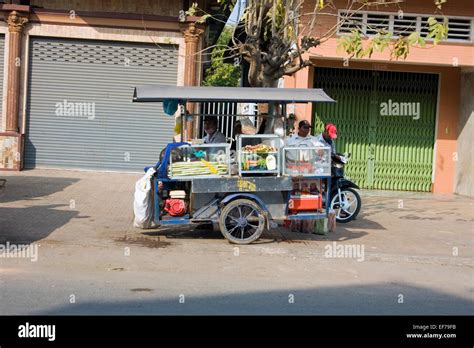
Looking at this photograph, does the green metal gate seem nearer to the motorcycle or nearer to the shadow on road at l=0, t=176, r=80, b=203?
the motorcycle

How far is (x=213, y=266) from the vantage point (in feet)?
31.4

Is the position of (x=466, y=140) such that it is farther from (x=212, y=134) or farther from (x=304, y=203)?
(x=212, y=134)

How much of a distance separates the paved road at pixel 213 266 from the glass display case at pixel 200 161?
1099 millimetres

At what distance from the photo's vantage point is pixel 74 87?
61.8ft

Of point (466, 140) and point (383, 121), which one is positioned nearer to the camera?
point (466, 140)

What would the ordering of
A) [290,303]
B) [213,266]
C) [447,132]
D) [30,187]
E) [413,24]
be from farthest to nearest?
[447,132] < [413,24] < [30,187] < [213,266] < [290,303]

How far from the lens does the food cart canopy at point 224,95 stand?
10438 mm

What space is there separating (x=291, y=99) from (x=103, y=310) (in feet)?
16.1

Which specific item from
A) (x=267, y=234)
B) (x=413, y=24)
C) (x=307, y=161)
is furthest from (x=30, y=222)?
(x=413, y=24)

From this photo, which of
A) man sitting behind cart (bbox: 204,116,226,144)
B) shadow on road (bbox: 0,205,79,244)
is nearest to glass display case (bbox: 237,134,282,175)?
man sitting behind cart (bbox: 204,116,226,144)

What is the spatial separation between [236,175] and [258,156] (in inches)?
17.3

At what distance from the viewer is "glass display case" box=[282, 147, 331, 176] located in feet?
35.8
